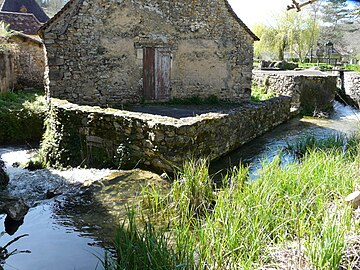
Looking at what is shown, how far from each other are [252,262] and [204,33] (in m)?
10.5

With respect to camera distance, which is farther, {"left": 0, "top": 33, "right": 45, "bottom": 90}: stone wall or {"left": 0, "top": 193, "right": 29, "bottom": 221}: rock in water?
{"left": 0, "top": 33, "right": 45, "bottom": 90}: stone wall

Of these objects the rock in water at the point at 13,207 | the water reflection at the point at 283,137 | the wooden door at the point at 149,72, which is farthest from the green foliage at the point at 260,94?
the rock in water at the point at 13,207

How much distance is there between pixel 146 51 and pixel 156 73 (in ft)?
2.71

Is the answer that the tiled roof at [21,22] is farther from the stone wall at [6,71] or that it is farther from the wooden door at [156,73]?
the wooden door at [156,73]

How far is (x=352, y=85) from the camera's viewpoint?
709 inches

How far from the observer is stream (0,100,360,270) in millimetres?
4098

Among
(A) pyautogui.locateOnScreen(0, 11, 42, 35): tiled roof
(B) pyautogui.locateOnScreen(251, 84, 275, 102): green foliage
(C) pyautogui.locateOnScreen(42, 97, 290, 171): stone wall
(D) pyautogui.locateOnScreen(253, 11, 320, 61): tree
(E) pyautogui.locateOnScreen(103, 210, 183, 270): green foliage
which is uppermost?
(D) pyautogui.locateOnScreen(253, 11, 320, 61): tree

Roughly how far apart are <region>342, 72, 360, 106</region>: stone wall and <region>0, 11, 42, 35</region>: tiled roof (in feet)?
57.6

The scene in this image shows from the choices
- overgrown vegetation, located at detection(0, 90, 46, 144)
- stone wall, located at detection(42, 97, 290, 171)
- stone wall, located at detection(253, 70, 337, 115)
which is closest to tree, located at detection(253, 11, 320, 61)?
stone wall, located at detection(253, 70, 337, 115)

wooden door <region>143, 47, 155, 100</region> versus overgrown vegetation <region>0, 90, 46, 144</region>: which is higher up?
wooden door <region>143, 47, 155, 100</region>

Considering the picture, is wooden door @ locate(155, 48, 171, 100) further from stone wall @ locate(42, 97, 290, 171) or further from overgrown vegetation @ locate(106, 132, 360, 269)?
overgrown vegetation @ locate(106, 132, 360, 269)

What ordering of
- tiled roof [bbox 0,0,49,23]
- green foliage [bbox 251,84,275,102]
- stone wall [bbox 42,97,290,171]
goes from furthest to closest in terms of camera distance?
tiled roof [bbox 0,0,49,23]
green foliage [bbox 251,84,275,102]
stone wall [bbox 42,97,290,171]

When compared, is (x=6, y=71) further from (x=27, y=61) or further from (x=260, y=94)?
(x=260, y=94)

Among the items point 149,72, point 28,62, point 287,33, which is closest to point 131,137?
point 149,72
